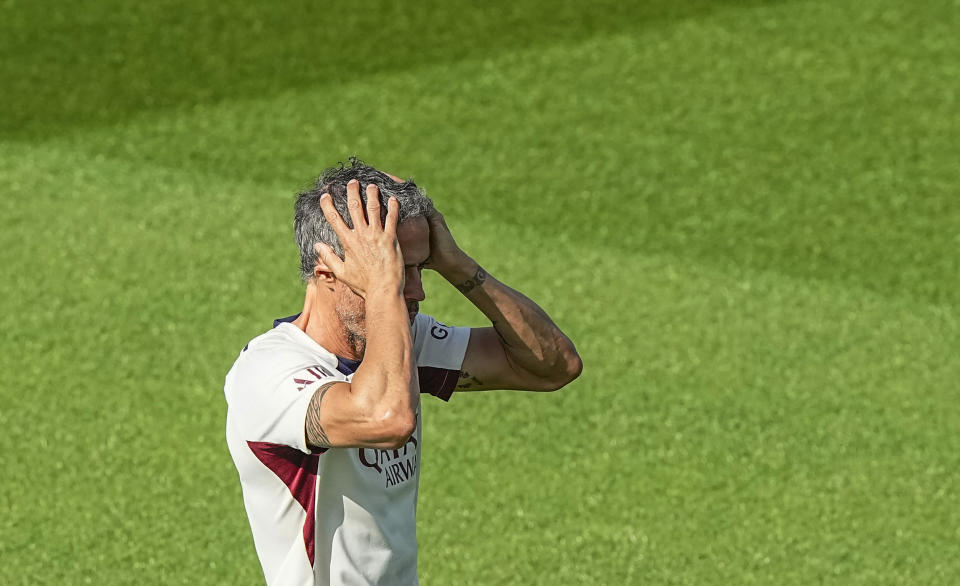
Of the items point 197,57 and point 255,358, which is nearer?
point 255,358

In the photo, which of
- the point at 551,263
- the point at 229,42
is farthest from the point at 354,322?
the point at 229,42

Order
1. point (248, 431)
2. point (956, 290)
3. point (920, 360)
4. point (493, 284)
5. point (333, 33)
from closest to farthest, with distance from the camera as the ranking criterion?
1. point (248, 431)
2. point (493, 284)
3. point (920, 360)
4. point (956, 290)
5. point (333, 33)

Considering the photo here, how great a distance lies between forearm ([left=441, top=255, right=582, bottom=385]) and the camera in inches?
175

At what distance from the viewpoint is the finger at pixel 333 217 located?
390cm

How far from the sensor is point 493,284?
451 cm

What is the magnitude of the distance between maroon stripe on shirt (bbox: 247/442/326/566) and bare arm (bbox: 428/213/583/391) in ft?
2.81

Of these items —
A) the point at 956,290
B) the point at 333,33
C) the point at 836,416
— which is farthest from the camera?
the point at 333,33

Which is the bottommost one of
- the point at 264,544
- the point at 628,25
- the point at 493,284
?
the point at 264,544

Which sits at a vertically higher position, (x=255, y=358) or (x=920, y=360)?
(x=255, y=358)

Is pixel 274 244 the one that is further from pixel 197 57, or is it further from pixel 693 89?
pixel 693 89

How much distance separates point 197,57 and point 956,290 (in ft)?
28.2

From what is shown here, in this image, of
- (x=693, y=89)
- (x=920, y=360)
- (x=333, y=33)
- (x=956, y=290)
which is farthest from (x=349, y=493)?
(x=333, y=33)

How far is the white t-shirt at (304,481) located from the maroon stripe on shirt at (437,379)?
1.56 feet

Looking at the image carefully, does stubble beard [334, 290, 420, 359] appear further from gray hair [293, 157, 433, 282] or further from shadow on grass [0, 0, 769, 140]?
shadow on grass [0, 0, 769, 140]
